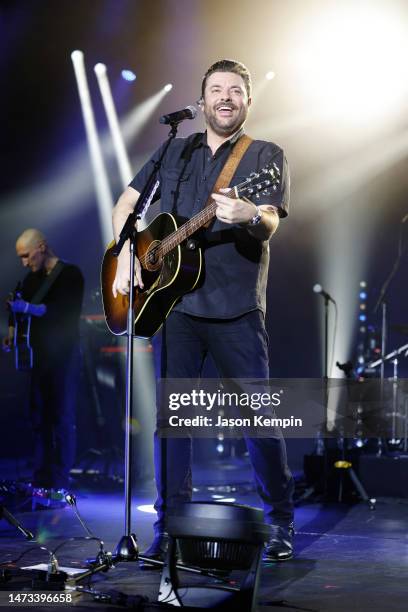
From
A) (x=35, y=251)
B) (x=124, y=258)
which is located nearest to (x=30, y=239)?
(x=35, y=251)

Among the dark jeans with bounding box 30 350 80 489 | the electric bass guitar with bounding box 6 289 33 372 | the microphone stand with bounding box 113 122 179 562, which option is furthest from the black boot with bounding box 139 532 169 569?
the electric bass guitar with bounding box 6 289 33 372

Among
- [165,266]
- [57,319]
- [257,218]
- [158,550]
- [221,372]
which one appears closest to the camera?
[257,218]

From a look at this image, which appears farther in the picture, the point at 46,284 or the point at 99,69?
the point at 99,69

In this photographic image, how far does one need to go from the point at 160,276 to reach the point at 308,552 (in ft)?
4.83

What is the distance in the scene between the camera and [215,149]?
152 inches

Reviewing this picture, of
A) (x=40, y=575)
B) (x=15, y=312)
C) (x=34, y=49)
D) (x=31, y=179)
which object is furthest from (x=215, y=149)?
(x=31, y=179)

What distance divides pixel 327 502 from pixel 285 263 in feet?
17.5

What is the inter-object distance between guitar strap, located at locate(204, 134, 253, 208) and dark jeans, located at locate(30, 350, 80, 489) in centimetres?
289

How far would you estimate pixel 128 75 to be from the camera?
8898 millimetres

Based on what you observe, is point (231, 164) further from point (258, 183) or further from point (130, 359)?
point (130, 359)

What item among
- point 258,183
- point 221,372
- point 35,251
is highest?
point 35,251

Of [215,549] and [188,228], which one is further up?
[188,228]

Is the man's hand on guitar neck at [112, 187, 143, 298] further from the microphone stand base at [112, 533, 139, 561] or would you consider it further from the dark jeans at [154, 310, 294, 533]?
the microphone stand base at [112, 533, 139, 561]

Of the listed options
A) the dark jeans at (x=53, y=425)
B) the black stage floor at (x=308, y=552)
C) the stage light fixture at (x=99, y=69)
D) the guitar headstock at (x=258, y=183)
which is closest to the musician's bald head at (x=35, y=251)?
the dark jeans at (x=53, y=425)
